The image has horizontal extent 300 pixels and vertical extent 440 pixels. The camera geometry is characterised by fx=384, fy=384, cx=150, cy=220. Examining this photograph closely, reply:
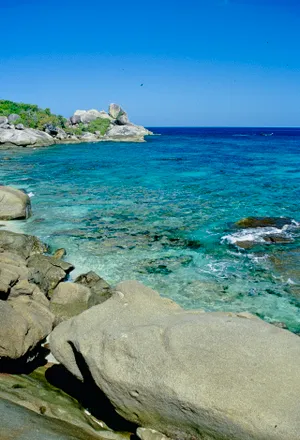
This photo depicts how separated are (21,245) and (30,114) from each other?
76042mm

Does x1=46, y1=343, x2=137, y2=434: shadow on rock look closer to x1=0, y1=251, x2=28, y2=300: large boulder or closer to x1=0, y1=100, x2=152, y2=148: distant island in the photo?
x1=0, y1=251, x2=28, y2=300: large boulder

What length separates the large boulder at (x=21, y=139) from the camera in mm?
67106

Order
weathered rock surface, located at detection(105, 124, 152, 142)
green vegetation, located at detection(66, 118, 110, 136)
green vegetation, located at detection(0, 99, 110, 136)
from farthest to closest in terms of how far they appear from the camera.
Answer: weathered rock surface, located at detection(105, 124, 152, 142) → green vegetation, located at detection(66, 118, 110, 136) → green vegetation, located at detection(0, 99, 110, 136)

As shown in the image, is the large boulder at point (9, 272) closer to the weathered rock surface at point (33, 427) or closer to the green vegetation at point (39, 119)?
the weathered rock surface at point (33, 427)

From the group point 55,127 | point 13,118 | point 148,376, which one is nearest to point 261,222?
point 148,376

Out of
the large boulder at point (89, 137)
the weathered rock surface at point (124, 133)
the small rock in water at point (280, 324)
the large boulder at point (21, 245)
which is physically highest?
the weathered rock surface at point (124, 133)

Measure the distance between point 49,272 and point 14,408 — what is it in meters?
7.97

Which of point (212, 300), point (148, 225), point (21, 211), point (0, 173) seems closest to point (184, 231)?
point (148, 225)

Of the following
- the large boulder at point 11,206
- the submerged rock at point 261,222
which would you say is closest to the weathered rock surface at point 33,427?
the submerged rock at point 261,222

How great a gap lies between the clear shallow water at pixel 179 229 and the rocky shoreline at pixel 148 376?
214 inches

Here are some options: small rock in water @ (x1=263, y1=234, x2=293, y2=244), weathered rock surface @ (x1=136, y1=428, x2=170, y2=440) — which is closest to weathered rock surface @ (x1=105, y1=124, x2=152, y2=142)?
small rock in water @ (x1=263, y1=234, x2=293, y2=244)

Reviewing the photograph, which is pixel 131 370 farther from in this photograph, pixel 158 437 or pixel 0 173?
pixel 0 173

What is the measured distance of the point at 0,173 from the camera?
38.3m

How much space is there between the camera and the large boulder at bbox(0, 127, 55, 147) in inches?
2642
